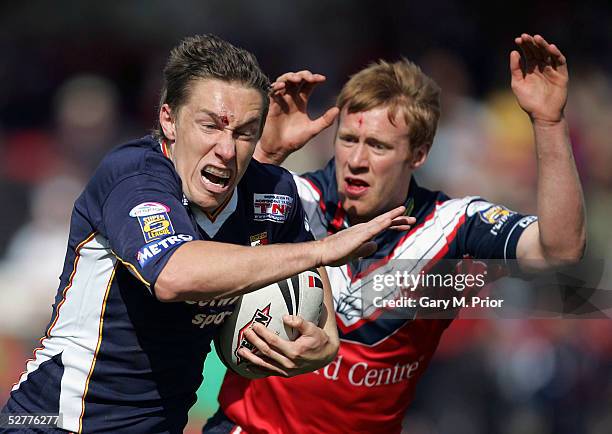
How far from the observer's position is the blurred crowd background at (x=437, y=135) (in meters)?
7.61

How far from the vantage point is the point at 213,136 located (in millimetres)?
3490

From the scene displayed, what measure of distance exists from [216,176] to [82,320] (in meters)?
0.80

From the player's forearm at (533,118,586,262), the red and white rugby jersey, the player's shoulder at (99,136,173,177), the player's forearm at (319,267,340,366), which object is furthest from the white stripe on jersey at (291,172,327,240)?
the player's shoulder at (99,136,173,177)

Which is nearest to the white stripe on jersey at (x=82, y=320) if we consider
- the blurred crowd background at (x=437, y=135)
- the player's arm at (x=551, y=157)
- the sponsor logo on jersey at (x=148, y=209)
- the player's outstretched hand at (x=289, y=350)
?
the sponsor logo on jersey at (x=148, y=209)

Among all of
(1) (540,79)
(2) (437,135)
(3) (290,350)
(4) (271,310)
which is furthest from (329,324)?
(2) (437,135)

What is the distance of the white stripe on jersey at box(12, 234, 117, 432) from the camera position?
350cm

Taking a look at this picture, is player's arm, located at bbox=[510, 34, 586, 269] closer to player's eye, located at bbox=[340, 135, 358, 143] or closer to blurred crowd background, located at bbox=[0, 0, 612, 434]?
player's eye, located at bbox=[340, 135, 358, 143]

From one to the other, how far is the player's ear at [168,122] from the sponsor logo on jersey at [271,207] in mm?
495

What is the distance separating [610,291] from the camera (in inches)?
276

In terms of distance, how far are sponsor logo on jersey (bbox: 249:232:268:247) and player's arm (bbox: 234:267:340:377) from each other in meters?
0.39

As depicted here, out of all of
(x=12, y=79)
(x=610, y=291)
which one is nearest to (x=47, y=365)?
(x=610, y=291)

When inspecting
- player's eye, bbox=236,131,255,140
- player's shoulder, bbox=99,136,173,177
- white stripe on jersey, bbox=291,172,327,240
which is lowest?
white stripe on jersey, bbox=291,172,327,240

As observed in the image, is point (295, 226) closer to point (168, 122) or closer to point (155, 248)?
point (168, 122)

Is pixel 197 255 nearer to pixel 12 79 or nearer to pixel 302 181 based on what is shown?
pixel 302 181
